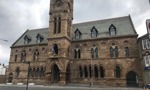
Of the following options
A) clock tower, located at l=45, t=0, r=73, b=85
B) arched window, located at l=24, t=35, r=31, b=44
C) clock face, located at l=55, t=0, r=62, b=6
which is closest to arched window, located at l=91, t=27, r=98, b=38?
clock tower, located at l=45, t=0, r=73, b=85

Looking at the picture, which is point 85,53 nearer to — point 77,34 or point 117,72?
point 77,34

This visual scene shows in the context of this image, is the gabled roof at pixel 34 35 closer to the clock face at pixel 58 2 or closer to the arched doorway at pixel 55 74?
the arched doorway at pixel 55 74

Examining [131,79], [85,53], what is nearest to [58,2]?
[85,53]

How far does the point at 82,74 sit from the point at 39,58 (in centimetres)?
1332

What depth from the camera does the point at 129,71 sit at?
32531 millimetres

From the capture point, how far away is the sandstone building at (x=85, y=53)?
3334 cm

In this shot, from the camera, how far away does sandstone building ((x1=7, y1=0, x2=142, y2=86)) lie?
1313 inches

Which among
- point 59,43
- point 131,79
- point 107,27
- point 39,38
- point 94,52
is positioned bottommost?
point 131,79

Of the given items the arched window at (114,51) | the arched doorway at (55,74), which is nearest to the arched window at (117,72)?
the arched window at (114,51)

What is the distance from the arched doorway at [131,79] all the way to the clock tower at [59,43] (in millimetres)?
13666

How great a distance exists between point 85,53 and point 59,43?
6.80 m

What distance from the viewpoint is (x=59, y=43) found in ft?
119

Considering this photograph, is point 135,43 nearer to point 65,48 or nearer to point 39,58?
point 65,48

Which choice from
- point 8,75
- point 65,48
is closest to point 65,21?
point 65,48
